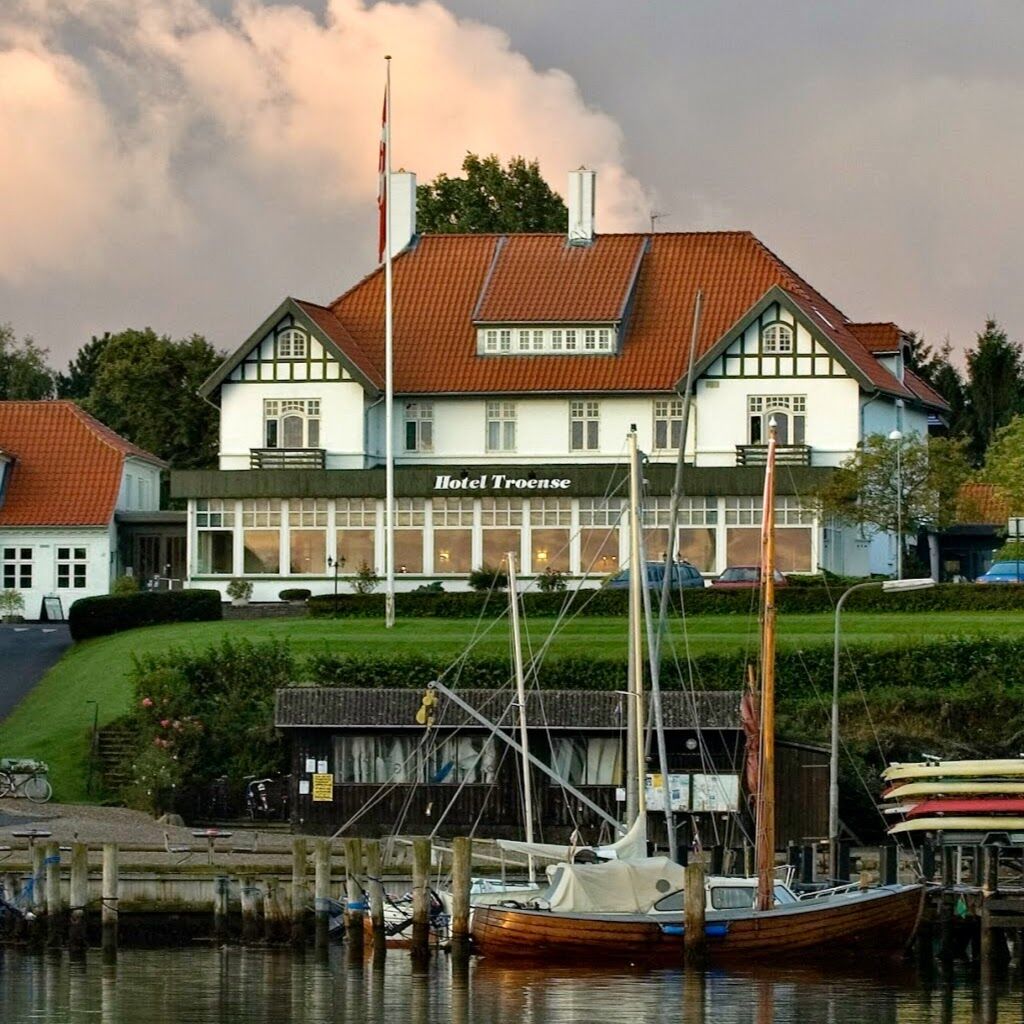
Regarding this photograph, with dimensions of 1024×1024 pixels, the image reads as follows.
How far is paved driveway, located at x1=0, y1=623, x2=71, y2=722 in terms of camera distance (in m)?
65.3

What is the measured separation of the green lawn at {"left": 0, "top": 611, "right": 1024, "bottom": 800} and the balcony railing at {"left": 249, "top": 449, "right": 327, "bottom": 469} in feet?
42.1

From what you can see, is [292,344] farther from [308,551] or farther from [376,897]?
[376,897]

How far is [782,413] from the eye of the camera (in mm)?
84812

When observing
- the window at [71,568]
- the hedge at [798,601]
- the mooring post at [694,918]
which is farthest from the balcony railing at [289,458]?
the mooring post at [694,918]

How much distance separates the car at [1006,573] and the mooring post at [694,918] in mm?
40065

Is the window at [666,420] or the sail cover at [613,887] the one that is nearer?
the sail cover at [613,887]

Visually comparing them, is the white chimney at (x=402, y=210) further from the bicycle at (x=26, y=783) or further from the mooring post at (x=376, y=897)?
the mooring post at (x=376, y=897)

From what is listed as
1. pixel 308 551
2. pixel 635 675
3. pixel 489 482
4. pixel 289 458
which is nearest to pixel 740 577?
pixel 489 482

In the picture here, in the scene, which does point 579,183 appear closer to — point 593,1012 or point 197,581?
point 197,581

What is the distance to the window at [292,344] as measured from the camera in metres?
85.8

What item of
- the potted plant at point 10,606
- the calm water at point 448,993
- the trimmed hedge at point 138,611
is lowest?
the calm water at point 448,993

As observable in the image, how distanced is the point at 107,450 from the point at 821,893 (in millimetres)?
51377

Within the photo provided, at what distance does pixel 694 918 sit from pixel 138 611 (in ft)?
119

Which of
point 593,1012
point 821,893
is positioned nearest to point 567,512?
point 821,893
